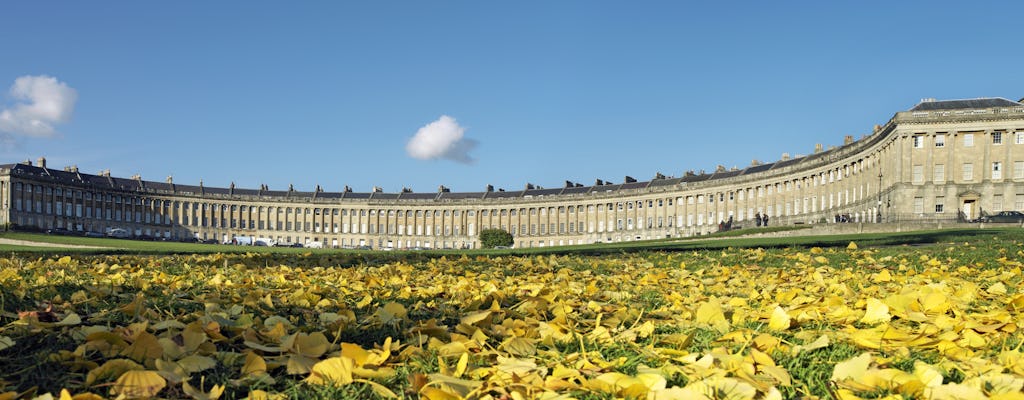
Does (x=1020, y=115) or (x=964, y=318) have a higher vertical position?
(x=1020, y=115)

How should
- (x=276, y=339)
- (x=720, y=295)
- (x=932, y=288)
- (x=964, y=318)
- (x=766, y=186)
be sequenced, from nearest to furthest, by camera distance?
(x=276, y=339), (x=964, y=318), (x=932, y=288), (x=720, y=295), (x=766, y=186)

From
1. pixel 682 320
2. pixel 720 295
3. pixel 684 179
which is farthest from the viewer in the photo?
pixel 684 179

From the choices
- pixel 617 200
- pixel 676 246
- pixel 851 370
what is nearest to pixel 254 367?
pixel 851 370

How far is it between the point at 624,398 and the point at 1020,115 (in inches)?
3262

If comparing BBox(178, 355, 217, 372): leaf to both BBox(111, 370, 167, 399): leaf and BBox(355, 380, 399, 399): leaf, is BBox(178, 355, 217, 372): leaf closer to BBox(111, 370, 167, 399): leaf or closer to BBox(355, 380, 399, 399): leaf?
BBox(111, 370, 167, 399): leaf

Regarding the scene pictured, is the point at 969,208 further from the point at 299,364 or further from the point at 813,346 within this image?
the point at 299,364

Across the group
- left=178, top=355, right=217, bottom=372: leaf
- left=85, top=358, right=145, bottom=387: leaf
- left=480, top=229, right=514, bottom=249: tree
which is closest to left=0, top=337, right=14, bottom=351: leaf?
left=85, top=358, right=145, bottom=387: leaf

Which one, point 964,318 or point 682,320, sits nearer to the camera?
point 964,318

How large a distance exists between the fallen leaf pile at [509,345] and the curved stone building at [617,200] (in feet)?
192

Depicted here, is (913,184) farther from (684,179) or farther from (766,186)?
(684,179)

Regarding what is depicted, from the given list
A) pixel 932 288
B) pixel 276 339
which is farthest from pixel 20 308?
pixel 932 288

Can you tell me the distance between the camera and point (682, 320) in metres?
4.80

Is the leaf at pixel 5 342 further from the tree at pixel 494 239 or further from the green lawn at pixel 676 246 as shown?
the tree at pixel 494 239

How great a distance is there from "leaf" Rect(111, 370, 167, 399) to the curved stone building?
6170cm
